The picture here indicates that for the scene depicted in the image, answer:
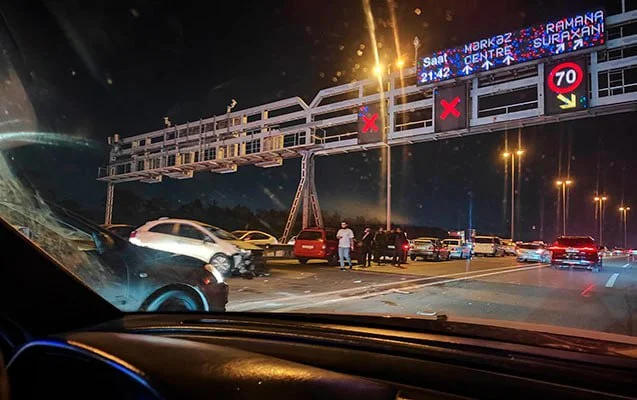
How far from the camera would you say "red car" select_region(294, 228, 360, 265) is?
20.3 metres

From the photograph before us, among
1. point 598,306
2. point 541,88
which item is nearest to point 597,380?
point 598,306

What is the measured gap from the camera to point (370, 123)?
2680cm

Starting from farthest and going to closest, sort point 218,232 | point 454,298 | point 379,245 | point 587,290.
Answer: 1. point 379,245
2. point 218,232
3. point 587,290
4. point 454,298

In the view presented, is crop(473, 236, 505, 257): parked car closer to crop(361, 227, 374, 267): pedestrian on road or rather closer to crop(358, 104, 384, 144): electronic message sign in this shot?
crop(358, 104, 384, 144): electronic message sign

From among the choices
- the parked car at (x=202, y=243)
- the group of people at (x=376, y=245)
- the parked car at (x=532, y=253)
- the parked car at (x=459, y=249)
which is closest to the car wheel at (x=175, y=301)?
the parked car at (x=202, y=243)

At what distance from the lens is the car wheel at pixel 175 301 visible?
17.1 ft

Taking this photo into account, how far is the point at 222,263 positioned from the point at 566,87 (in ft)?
53.3

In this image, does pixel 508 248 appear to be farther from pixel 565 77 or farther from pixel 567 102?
pixel 565 77

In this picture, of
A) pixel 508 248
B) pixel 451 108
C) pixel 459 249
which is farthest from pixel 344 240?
pixel 508 248

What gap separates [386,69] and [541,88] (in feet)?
28.3

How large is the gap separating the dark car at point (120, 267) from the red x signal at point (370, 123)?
71.1 ft

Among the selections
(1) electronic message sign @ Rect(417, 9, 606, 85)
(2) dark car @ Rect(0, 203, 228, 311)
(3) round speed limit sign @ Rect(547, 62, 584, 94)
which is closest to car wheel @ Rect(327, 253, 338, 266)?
(1) electronic message sign @ Rect(417, 9, 606, 85)

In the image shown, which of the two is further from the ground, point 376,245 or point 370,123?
point 370,123

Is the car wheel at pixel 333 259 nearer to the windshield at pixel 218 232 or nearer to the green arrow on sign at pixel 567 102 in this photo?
the windshield at pixel 218 232
